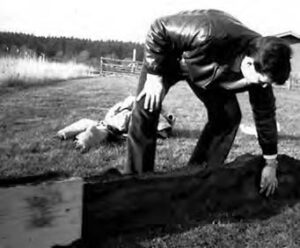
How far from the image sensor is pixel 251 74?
2445mm

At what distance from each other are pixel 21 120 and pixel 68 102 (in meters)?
2.86

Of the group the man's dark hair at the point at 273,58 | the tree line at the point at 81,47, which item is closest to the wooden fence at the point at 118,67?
the tree line at the point at 81,47

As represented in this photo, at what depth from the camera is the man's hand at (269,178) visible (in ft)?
9.88

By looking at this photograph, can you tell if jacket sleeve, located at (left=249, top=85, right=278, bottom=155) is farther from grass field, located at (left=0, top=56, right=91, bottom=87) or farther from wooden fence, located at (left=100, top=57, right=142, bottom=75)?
wooden fence, located at (left=100, top=57, right=142, bottom=75)

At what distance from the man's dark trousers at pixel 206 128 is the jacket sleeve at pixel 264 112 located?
0.21 meters

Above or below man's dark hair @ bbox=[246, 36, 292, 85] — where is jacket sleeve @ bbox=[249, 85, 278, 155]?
below

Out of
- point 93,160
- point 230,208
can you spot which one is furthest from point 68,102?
point 230,208

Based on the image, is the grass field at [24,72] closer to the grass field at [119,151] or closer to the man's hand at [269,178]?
the grass field at [119,151]

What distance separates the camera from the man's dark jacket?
8.34 ft

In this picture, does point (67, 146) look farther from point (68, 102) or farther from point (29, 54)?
point (29, 54)

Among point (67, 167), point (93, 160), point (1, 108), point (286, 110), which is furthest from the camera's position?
point (286, 110)

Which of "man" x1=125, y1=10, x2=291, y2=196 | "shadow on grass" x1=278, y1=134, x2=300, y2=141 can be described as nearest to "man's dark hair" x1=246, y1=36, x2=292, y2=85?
"man" x1=125, y1=10, x2=291, y2=196

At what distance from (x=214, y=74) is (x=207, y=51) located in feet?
0.55

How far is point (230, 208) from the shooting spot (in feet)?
9.87
